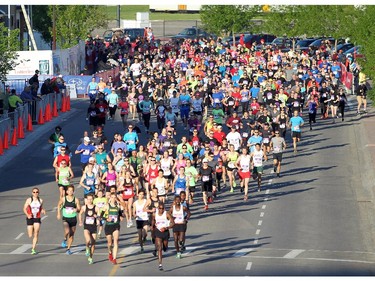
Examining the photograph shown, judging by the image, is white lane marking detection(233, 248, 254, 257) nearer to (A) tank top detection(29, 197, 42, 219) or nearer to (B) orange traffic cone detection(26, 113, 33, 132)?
(A) tank top detection(29, 197, 42, 219)

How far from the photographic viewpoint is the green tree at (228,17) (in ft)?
304

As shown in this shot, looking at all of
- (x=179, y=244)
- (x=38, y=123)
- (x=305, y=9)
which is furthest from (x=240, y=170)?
(x=305, y=9)

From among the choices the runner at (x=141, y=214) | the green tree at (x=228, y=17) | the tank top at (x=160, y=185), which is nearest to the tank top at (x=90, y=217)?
the runner at (x=141, y=214)

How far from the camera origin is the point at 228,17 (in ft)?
307

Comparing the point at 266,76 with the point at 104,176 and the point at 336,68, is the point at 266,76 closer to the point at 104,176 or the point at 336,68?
the point at 336,68

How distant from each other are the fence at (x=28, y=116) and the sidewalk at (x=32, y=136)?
21cm

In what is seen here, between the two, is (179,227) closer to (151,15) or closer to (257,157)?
(257,157)

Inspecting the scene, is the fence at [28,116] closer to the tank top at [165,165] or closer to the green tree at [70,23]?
the tank top at [165,165]

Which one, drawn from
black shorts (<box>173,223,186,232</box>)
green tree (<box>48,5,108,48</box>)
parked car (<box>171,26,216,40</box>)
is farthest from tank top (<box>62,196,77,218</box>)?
parked car (<box>171,26,216,40</box>)

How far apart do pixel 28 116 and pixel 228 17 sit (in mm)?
49252

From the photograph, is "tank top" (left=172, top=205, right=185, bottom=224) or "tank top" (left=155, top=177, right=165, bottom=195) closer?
"tank top" (left=172, top=205, right=185, bottom=224)

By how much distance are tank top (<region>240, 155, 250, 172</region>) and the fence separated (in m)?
11.2

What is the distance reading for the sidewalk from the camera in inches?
1584

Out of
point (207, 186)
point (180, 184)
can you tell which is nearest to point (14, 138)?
point (207, 186)
